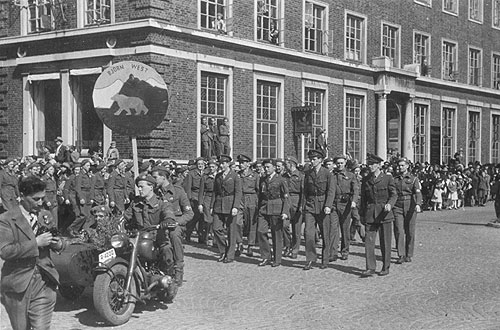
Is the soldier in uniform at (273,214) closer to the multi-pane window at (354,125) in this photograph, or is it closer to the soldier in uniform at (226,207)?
the soldier in uniform at (226,207)

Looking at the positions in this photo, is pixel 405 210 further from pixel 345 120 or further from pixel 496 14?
pixel 496 14

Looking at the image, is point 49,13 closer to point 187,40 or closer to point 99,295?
point 187,40

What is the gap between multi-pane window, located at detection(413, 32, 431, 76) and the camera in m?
33.2

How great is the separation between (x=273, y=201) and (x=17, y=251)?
7651mm

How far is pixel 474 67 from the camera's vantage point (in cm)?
3825

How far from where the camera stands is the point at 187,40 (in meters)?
20.8

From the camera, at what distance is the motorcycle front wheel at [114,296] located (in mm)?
7508

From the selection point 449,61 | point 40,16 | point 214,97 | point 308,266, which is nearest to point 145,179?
point 308,266

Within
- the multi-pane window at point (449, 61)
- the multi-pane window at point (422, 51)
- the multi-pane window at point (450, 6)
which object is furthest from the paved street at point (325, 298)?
the multi-pane window at point (450, 6)

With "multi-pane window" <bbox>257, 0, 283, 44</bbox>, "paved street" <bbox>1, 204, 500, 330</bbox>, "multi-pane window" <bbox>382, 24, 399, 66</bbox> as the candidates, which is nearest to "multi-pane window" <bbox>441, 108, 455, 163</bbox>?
"multi-pane window" <bbox>382, 24, 399, 66</bbox>

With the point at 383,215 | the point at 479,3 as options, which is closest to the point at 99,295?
the point at 383,215

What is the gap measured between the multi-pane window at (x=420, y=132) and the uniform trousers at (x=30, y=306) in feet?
94.3

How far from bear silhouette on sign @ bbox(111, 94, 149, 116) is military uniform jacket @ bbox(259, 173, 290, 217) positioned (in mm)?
2715

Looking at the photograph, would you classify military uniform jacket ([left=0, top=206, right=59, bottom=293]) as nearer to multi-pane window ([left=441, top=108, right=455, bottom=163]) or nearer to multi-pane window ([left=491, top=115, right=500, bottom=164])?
multi-pane window ([left=441, top=108, right=455, bottom=163])
